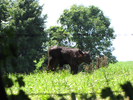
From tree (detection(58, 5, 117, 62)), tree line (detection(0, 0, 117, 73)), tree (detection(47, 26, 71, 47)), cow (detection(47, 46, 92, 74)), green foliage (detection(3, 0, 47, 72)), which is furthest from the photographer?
tree (detection(47, 26, 71, 47))

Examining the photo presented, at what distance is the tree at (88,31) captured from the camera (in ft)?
60.8

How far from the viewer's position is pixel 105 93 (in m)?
1.84

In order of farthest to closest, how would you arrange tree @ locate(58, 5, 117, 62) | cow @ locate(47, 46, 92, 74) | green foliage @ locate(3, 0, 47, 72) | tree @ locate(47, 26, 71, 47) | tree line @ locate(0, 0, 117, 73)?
tree @ locate(47, 26, 71, 47)
tree @ locate(58, 5, 117, 62)
tree line @ locate(0, 0, 117, 73)
green foliage @ locate(3, 0, 47, 72)
cow @ locate(47, 46, 92, 74)

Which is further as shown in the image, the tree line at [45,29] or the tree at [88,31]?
the tree at [88,31]

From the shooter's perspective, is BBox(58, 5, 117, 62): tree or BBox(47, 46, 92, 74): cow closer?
BBox(47, 46, 92, 74): cow

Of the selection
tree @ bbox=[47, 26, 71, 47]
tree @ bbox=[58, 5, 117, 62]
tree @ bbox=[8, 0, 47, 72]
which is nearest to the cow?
tree @ bbox=[8, 0, 47, 72]

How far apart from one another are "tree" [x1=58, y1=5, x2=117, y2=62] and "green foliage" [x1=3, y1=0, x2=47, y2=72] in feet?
11.2

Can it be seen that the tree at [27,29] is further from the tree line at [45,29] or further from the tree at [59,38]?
the tree at [59,38]

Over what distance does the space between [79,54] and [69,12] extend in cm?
1283

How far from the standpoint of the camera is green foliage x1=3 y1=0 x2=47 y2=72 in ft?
54.2

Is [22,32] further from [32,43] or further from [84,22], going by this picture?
[84,22]

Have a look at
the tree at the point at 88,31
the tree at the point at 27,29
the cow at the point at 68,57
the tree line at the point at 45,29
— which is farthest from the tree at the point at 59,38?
the cow at the point at 68,57

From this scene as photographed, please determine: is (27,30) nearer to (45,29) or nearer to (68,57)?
(45,29)

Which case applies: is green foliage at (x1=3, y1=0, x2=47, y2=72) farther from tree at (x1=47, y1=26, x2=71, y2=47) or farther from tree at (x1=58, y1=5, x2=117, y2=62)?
tree at (x1=58, y1=5, x2=117, y2=62)
